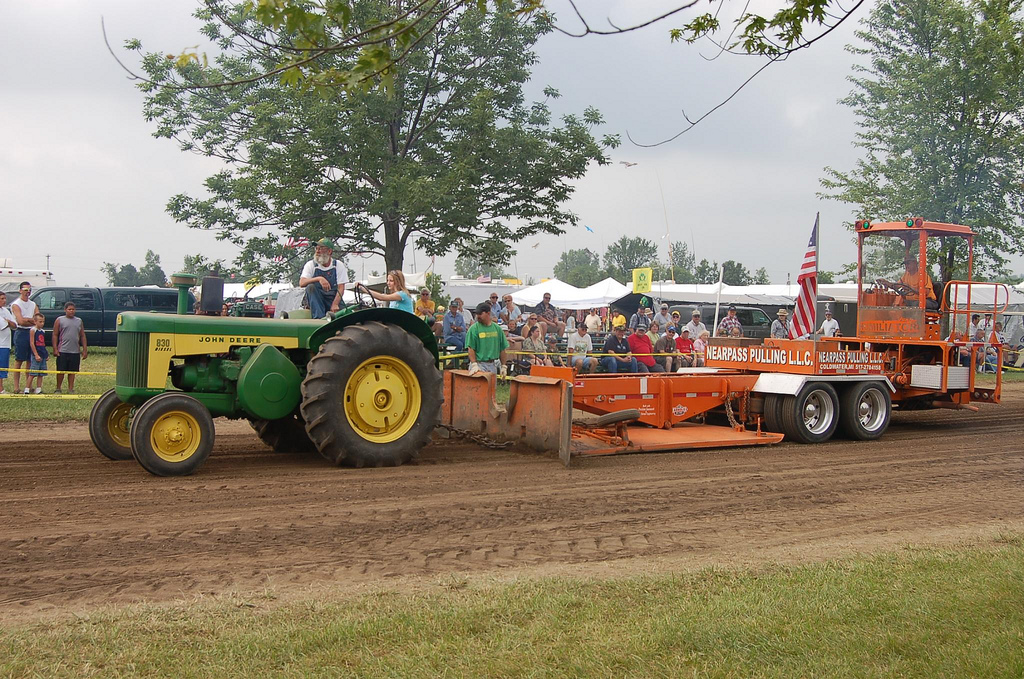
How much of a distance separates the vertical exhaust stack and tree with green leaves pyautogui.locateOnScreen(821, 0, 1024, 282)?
19.6m

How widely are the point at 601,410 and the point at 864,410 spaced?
424 centimetres

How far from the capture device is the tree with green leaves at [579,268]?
276 feet

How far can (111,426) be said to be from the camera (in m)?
8.38

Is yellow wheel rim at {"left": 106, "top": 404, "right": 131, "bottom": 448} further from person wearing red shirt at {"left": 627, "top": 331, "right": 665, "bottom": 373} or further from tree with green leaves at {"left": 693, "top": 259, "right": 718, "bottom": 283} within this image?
tree with green leaves at {"left": 693, "top": 259, "right": 718, "bottom": 283}

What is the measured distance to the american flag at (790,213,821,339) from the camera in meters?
12.1

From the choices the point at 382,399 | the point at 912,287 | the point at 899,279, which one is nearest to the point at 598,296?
the point at 899,279

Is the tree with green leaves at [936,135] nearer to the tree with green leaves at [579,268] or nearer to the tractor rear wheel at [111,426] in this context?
the tractor rear wheel at [111,426]

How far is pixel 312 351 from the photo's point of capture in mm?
8594

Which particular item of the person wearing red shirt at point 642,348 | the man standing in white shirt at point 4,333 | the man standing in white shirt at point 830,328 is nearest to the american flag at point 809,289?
the man standing in white shirt at point 830,328

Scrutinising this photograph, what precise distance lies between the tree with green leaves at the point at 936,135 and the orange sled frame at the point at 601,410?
14.5 metres

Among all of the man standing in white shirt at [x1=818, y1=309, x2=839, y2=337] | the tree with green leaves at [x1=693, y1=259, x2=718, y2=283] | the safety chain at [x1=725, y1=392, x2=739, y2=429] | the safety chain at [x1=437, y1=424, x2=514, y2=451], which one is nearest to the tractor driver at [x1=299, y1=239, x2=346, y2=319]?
the safety chain at [x1=437, y1=424, x2=514, y2=451]

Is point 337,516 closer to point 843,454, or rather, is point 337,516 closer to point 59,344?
point 843,454

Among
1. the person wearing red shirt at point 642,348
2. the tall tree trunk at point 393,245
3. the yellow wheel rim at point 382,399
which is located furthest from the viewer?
the tall tree trunk at point 393,245

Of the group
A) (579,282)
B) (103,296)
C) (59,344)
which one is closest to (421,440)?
(59,344)
